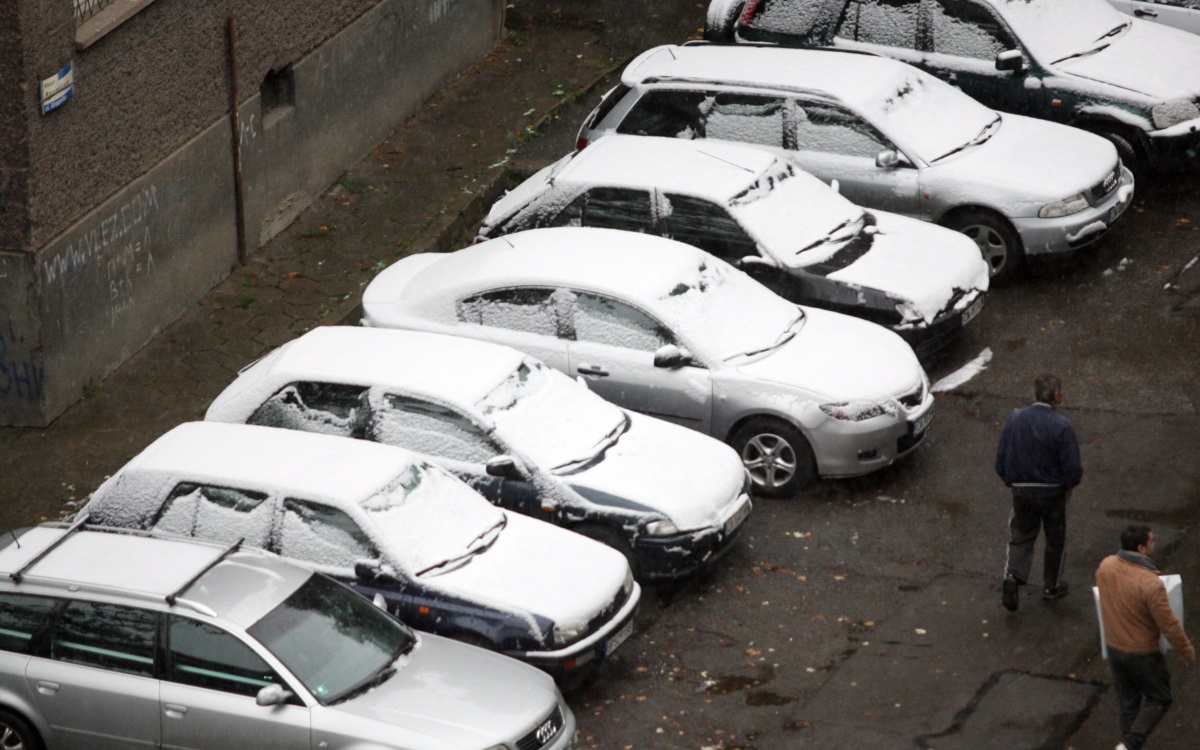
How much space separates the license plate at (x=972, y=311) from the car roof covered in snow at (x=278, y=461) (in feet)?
17.1

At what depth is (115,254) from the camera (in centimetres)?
1309

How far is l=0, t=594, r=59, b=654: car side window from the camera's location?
8586mm

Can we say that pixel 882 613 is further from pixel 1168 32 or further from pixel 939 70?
pixel 1168 32

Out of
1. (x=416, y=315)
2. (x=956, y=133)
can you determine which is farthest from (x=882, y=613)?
(x=956, y=133)

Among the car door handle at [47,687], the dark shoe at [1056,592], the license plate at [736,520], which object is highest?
the car door handle at [47,687]

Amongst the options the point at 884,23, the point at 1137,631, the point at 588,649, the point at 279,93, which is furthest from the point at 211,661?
the point at 884,23

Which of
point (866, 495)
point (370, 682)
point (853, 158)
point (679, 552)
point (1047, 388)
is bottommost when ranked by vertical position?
point (866, 495)

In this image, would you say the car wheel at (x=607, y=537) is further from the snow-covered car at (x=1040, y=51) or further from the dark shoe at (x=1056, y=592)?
the snow-covered car at (x=1040, y=51)

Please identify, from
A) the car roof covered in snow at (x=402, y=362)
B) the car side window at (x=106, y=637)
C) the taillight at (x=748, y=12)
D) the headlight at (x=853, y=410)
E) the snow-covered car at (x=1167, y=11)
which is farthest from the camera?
the snow-covered car at (x=1167, y=11)

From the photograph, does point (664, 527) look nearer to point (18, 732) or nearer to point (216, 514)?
point (216, 514)

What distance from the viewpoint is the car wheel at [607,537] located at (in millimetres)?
10289

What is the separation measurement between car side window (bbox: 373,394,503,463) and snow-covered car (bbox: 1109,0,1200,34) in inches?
414

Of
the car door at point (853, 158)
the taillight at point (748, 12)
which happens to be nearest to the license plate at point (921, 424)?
the car door at point (853, 158)

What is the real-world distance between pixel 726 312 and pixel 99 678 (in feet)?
17.9
